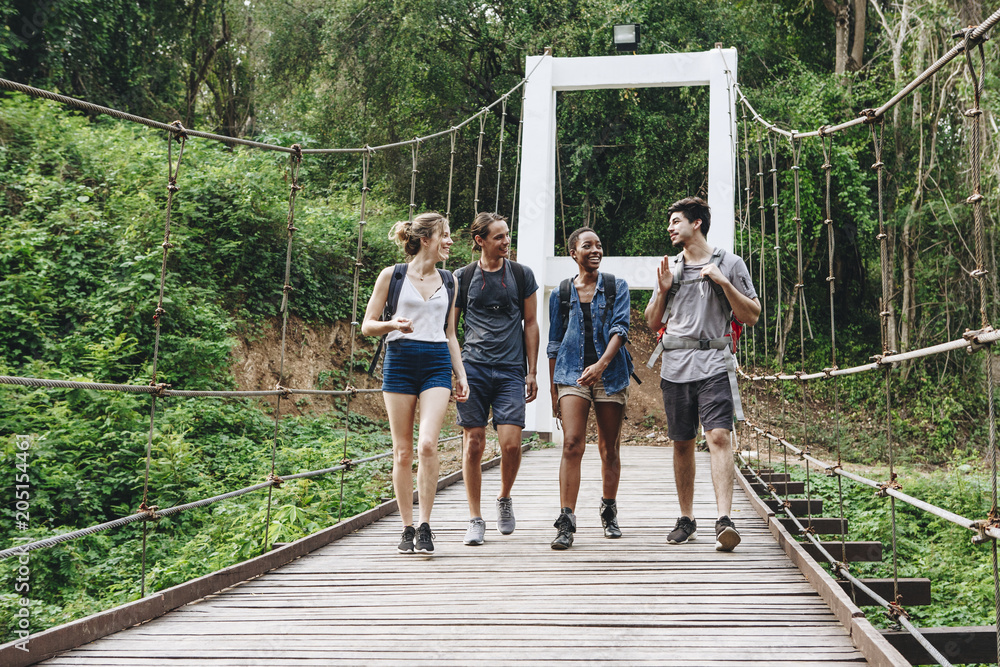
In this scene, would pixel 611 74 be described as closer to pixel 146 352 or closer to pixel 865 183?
pixel 146 352

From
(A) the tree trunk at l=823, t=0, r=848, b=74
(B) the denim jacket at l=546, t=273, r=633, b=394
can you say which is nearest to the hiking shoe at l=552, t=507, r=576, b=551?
(B) the denim jacket at l=546, t=273, r=633, b=394

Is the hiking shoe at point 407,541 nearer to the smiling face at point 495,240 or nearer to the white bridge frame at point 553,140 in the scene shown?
the smiling face at point 495,240

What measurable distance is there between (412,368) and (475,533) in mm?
659

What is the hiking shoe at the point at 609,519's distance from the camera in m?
3.03

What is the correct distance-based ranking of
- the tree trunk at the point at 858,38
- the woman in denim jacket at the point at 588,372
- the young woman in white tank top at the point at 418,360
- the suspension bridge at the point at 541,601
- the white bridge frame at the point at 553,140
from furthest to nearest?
the tree trunk at the point at 858,38 → the white bridge frame at the point at 553,140 → the woman in denim jacket at the point at 588,372 → the young woman in white tank top at the point at 418,360 → the suspension bridge at the point at 541,601

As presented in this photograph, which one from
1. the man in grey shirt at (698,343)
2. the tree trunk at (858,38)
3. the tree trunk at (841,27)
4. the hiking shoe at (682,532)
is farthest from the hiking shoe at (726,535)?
the tree trunk at (858,38)

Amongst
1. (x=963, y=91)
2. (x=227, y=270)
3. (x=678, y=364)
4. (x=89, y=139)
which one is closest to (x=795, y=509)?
(x=678, y=364)

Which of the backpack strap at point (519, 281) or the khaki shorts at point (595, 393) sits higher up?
the backpack strap at point (519, 281)

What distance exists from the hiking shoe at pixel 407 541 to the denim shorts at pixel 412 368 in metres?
0.48

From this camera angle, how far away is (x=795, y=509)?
14.8 feet

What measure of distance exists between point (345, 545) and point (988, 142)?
705 centimetres

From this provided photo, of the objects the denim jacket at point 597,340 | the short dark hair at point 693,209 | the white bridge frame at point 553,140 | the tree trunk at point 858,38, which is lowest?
the denim jacket at point 597,340

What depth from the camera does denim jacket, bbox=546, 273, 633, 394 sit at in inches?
114

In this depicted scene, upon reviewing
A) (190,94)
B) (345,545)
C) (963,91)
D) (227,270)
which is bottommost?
(345,545)
